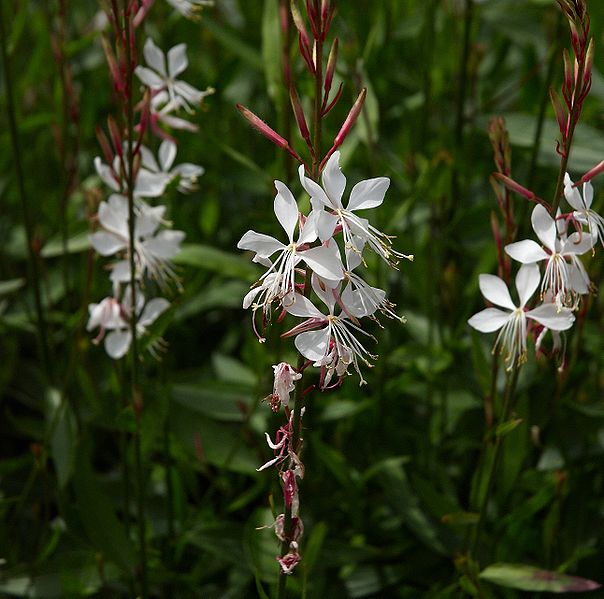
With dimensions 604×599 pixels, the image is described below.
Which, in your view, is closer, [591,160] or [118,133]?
[118,133]

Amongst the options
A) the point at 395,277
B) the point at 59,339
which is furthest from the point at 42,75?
the point at 395,277

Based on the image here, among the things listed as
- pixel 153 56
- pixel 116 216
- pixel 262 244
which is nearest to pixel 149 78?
pixel 153 56

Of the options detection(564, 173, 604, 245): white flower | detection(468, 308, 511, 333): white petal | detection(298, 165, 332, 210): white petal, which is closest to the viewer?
detection(298, 165, 332, 210): white petal

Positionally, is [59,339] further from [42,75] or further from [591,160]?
[591,160]

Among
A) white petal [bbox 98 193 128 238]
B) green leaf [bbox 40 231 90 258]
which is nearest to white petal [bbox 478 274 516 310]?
white petal [bbox 98 193 128 238]

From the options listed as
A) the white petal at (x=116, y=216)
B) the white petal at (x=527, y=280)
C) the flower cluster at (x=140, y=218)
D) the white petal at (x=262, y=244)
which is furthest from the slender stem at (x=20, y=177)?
the white petal at (x=527, y=280)

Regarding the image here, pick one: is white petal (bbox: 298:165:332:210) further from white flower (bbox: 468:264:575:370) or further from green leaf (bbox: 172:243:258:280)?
green leaf (bbox: 172:243:258:280)
